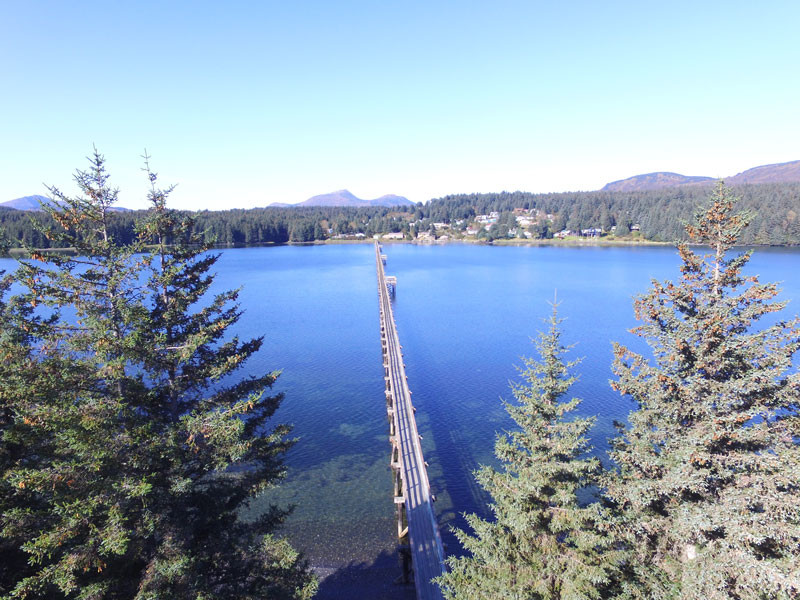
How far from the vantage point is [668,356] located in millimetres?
10094

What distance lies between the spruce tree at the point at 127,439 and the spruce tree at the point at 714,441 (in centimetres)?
832

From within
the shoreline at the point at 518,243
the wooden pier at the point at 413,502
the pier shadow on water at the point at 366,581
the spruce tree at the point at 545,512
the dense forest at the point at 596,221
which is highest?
the dense forest at the point at 596,221

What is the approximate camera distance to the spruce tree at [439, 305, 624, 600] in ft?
26.7

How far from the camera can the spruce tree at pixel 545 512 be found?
26.7ft

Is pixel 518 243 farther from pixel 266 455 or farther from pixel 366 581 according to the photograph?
pixel 266 455

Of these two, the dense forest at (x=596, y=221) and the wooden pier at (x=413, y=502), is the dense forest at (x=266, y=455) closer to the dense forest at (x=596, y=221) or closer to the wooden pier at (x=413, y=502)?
the wooden pier at (x=413, y=502)

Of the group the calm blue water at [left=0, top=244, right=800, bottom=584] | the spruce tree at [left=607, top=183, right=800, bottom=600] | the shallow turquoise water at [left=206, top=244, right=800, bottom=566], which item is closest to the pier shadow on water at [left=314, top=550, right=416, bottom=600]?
the calm blue water at [left=0, top=244, right=800, bottom=584]

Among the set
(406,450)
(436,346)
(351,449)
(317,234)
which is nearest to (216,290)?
(436,346)

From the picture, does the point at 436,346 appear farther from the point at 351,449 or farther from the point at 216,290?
the point at 216,290

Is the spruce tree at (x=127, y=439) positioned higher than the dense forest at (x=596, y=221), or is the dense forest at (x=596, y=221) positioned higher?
the dense forest at (x=596, y=221)

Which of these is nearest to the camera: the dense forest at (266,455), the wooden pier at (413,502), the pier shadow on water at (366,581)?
the dense forest at (266,455)

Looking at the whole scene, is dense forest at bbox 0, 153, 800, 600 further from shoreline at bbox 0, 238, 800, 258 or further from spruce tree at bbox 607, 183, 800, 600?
shoreline at bbox 0, 238, 800, 258

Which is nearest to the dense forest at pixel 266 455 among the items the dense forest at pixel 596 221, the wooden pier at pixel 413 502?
the wooden pier at pixel 413 502

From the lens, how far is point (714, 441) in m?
9.04
